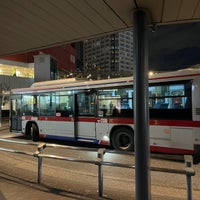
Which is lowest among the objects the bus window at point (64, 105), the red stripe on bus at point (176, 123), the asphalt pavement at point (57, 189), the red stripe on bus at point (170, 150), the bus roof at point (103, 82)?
the asphalt pavement at point (57, 189)

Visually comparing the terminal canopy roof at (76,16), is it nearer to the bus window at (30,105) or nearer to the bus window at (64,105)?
the bus window at (64,105)

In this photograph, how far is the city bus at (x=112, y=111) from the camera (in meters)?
8.16

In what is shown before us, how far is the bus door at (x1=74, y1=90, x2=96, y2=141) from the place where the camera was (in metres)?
10.5

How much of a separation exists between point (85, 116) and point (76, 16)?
7.06m

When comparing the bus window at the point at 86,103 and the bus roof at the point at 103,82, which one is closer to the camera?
the bus roof at the point at 103,82

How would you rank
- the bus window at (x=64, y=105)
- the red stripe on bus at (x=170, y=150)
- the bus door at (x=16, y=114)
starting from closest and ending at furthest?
the red stripe on bus at (x=170, y=150)
the bus window at (x=64, y=105)
the bus door at (x=16, y=114)

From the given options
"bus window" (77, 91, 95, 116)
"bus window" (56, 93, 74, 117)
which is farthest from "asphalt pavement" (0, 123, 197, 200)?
"bus window" (56, 93, 74, 117)

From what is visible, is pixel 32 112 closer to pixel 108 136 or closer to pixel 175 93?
pixel 108 136

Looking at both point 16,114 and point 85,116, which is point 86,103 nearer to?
point 85,116

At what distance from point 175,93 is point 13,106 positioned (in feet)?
32.0

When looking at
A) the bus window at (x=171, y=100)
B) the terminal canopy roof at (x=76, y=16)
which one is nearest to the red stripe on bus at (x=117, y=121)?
the bus window at (x=171, y=100)

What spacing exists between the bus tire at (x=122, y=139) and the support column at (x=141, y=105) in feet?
19.7

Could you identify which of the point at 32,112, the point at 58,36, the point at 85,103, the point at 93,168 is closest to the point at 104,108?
the point at 85,103

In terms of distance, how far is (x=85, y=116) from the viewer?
35.3 feet
